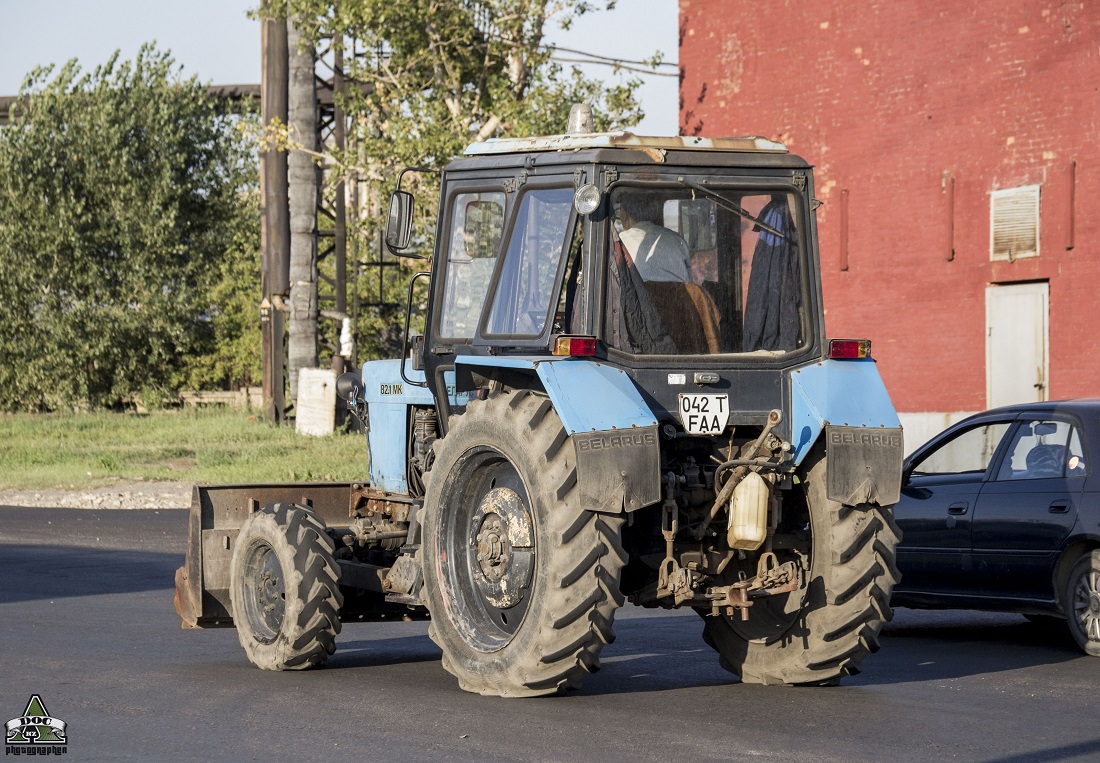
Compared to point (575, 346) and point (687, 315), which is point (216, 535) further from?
point (687, 315)

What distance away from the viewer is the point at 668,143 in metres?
8.43

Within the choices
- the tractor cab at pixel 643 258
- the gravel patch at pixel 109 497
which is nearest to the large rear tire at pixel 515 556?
the tractor cab at pixel 643 258

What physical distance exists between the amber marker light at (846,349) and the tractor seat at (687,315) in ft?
1.95

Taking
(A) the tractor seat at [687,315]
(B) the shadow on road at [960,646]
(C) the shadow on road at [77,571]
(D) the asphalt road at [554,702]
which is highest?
(A) the tractor seat at [687,315]

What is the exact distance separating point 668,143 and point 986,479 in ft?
12.9

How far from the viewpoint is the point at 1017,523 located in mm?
10562

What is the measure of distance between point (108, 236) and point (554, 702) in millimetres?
41251

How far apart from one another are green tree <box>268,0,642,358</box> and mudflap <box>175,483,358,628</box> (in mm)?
18798

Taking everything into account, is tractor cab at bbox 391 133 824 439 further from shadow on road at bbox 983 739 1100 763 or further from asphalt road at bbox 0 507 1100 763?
shadow on road at bbox 983 739 1100 763

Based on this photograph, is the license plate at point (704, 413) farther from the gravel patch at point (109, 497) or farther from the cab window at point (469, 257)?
the gravel patch at point (109, 497)

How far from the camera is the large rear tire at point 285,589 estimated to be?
8.99m

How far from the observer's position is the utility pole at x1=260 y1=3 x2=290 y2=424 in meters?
32.0

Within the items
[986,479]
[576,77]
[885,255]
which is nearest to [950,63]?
[885,255]

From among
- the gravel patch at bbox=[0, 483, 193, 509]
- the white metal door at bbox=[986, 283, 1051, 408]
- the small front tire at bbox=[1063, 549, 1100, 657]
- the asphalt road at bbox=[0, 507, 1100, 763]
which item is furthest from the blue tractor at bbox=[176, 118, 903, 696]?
the white metal door at bbox=[986, 283, 1051, 408]
